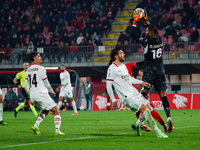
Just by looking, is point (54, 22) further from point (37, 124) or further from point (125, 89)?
point (125, 89)

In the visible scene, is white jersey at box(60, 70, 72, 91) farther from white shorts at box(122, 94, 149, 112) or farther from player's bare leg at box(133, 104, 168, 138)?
player's bare leg at box(133, 104, 168, 138)

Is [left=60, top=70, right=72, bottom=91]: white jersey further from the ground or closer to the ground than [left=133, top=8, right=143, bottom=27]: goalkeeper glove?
closer to the ground

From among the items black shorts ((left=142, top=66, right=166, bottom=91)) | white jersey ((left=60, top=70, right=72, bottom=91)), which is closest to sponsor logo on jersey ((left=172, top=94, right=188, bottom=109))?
white jersey ((left=60, top=70, right=72, bottom=91))

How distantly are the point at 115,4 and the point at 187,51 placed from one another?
390 inches

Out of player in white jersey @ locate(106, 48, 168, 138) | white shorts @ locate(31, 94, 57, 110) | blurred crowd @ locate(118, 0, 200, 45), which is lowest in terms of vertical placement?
white shorts @ locate(31, 94, 57, 110)

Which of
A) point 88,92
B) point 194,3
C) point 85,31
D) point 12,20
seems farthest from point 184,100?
point 12,20

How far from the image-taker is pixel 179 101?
27.1m

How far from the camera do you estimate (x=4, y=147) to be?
7.82 meters

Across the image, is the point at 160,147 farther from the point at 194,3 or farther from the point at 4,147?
the point at 194,3

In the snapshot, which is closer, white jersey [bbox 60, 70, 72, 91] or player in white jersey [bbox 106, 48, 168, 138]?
player in white jersey [bbox 106, 48, 168, 138]

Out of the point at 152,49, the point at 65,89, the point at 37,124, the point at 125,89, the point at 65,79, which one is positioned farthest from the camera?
the point at 65,89

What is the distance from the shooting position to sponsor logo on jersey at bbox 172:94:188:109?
26.9 meters

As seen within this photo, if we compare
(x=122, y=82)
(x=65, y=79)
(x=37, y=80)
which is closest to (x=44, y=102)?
(x=37, y=80)

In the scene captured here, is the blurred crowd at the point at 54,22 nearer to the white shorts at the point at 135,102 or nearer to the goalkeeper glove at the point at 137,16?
the goalkeeper glove at the point at 137,16
